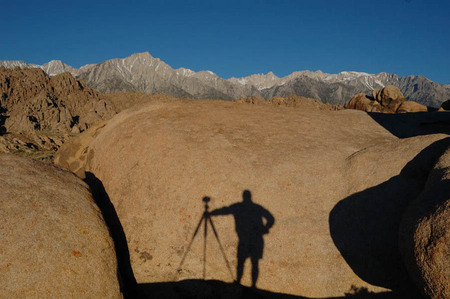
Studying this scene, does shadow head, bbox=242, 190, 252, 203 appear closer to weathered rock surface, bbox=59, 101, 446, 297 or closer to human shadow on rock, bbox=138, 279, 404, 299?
weathered rock surface, bbox=59, 101, 446, 297

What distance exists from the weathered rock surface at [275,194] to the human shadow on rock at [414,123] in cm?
196

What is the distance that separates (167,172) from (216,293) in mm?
3416

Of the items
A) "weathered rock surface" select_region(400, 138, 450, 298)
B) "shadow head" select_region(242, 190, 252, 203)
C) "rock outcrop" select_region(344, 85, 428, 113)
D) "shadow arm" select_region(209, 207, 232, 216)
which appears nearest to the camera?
"weathered rock surface" select_region(400, 138, 450, 298)

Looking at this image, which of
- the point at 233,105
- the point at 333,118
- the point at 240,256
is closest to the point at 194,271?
the point at 240,256

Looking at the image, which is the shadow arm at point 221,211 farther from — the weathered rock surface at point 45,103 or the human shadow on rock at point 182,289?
the weathered rock surface at point 45,103

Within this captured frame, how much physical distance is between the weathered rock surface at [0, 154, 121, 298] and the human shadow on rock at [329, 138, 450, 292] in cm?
533

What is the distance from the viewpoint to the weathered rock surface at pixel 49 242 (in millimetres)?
4762

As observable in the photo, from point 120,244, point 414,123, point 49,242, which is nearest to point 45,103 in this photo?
point 120,244

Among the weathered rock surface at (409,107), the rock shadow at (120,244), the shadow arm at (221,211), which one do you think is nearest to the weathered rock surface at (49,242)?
the rock shadow at (120,244)

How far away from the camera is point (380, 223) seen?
655cm

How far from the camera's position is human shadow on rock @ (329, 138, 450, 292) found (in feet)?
20.0

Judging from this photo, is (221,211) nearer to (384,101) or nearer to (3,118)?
(384,101)

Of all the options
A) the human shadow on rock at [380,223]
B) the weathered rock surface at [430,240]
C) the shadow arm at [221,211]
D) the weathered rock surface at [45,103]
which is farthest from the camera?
the weathered rock surface at [45,103]

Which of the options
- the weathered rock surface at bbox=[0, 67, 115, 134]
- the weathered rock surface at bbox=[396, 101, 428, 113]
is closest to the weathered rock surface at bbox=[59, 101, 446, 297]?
the weathered rock surface at bbox=[396, 101, 428, 113]
